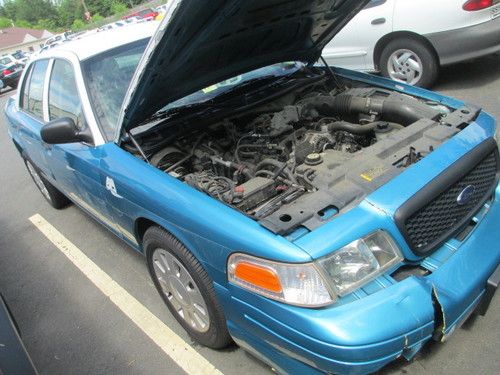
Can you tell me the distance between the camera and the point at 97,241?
398cm

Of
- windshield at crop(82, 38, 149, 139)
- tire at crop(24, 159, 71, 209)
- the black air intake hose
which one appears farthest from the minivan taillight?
tire at crop(24, 159, 71, 209)

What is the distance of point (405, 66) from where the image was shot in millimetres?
5629

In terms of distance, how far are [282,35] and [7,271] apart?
3.25 m

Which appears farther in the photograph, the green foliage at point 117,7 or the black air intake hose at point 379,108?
the green foliage at point 117,7

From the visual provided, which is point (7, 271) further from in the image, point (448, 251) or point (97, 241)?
point (448, 251)

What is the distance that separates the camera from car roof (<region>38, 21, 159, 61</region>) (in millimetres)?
3051

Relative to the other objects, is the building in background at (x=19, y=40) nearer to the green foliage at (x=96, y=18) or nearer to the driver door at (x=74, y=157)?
the green foliage at (x=96, y=18)

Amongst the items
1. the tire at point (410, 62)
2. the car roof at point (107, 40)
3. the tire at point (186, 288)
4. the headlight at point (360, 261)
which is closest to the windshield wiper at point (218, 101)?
the car roof at point (107, 40)

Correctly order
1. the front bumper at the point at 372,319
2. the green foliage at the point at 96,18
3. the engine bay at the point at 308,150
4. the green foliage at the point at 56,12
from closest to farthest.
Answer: the front bumper at the point at 372,319 < the engine bay at the point at 308,150 < the green foliage at the point at 96,18 < the green foliage at the point at 56,12

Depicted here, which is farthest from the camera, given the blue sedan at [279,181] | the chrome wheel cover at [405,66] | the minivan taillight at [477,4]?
the chrome wheel cover at [405,66]

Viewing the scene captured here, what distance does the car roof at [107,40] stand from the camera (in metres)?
3.05

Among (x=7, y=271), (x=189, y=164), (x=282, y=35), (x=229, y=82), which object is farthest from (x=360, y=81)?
(x=7, y=271)

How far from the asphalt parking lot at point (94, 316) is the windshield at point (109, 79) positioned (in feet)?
4.25

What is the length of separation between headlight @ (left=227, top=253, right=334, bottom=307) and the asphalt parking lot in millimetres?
506
